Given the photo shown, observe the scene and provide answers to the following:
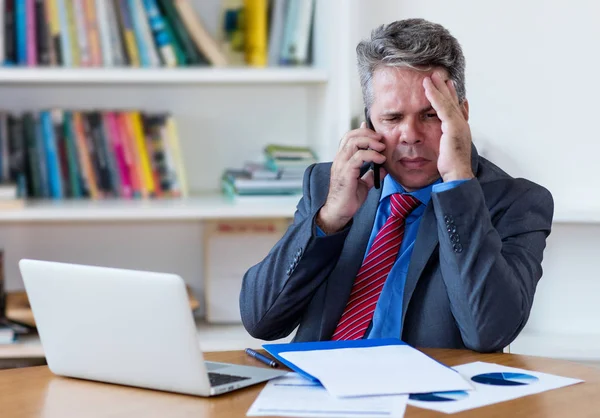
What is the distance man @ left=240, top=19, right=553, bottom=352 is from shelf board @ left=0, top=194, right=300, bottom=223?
2.49 ft

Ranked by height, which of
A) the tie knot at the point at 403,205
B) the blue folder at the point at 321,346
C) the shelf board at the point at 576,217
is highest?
the tie knot at the point at 403,205

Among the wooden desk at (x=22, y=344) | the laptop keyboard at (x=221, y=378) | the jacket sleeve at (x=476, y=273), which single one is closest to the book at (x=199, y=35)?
the wooden desk at (x=22, y=344)

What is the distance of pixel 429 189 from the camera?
70.1 inches

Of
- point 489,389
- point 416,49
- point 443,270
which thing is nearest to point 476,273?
point 443,270

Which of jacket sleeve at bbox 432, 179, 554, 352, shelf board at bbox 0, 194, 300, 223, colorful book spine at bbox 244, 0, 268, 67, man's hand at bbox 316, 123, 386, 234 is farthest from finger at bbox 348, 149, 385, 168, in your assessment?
colorful book spine at bbox 244, 0, 268, 67

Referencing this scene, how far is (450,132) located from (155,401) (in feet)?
2.49

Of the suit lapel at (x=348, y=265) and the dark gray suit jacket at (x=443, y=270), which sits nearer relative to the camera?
the dark gray suit jacket at (x=443, y=270)

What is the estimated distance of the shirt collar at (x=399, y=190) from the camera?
178cm

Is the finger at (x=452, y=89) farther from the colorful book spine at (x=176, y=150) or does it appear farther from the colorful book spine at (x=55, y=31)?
the colorful book spine at (x=55, y=31)

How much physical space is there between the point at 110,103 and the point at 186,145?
0.89 ft

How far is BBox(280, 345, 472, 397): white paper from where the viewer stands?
1.21m

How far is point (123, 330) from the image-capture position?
125 centimetres

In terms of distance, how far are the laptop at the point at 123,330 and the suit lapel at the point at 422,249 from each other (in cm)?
41

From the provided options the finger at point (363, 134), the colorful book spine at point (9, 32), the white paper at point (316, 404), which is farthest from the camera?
the colorful book spine at point (9, 32)
